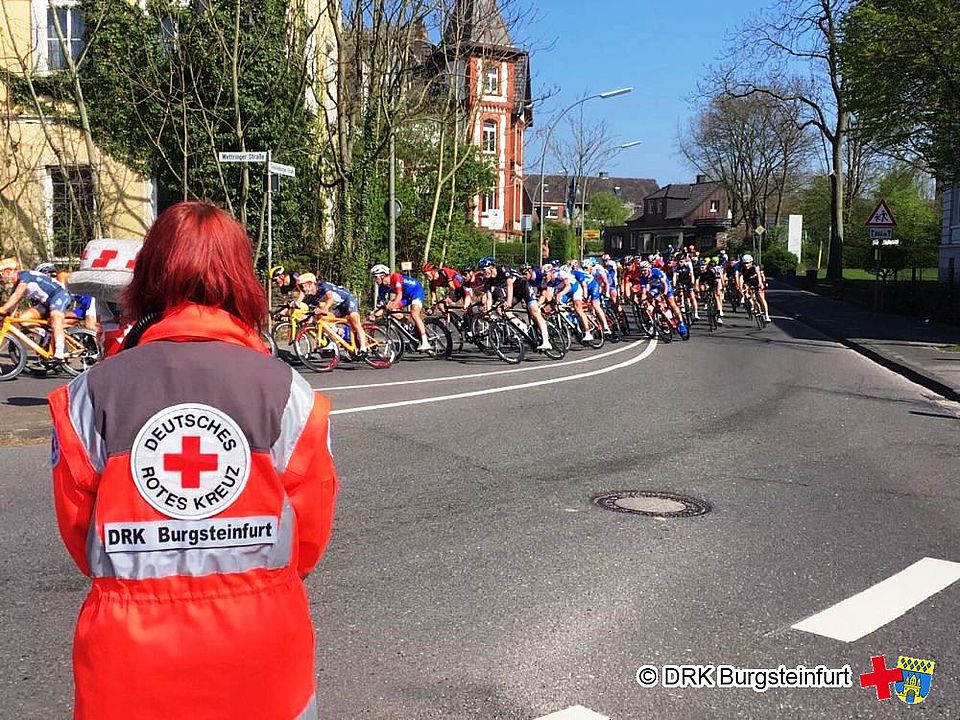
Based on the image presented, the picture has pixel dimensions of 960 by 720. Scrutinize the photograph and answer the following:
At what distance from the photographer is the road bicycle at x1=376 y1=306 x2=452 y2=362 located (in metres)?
16.2

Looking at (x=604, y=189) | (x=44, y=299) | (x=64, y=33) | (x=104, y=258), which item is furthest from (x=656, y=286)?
(x=604, y=189)

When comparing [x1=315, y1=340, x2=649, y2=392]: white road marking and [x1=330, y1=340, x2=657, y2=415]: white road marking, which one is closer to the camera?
[x1=330, y1=340, x2=657, y2=415]: white road marking

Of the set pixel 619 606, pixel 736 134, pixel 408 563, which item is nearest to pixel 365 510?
pixel 408 563

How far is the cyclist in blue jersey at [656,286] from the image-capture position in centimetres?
2111

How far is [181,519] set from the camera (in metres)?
2.07

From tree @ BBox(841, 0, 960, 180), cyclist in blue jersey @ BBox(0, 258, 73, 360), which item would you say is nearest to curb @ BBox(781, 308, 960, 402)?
tree @ BBox(841, 0, 960, 180)

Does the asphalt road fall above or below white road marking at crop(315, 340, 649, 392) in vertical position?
above

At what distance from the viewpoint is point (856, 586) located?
210 inches

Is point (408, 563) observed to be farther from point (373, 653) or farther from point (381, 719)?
point (381, 719)

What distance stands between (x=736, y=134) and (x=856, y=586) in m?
69.1

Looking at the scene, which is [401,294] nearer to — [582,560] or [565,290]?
[565,290]

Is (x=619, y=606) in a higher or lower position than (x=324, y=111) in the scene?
lower

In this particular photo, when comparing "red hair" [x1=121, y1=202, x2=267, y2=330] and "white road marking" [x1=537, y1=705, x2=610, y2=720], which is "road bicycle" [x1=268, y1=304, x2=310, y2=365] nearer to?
"white road marking" [x1=537, y1=705, x2=610, y2=720]

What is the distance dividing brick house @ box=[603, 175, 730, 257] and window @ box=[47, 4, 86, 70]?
342ft
